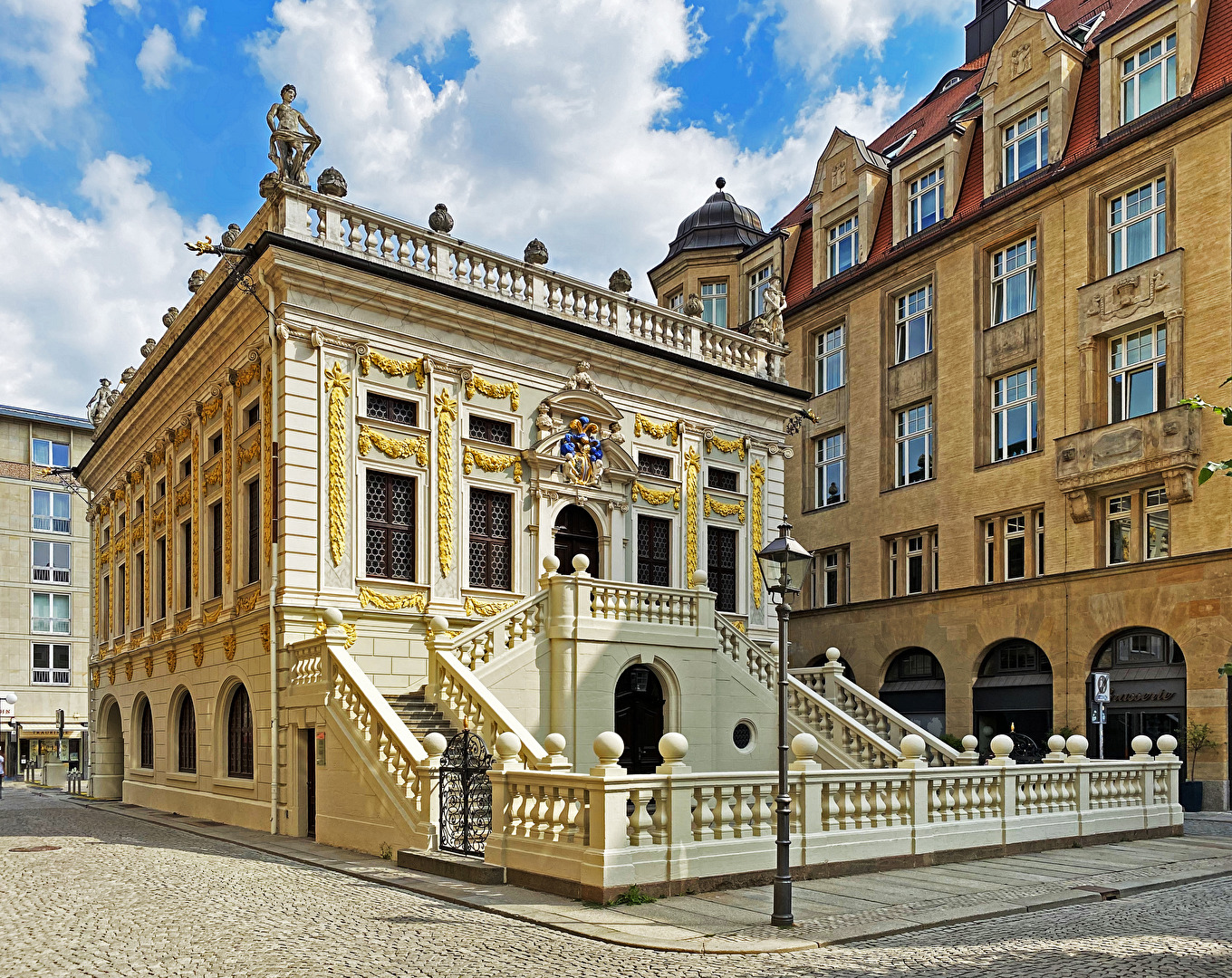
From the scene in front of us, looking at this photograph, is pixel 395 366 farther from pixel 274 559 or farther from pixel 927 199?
pixel 927 199

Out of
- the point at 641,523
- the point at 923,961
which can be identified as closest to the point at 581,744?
the point at 641,523

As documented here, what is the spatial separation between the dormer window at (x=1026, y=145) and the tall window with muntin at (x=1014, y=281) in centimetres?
201

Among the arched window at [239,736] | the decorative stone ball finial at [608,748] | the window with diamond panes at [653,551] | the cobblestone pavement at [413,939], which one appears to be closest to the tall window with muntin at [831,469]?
the window with diamond panes at [653,551]

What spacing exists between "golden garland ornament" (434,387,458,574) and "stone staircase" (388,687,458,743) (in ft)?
11.5

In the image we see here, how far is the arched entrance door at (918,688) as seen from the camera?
113ft

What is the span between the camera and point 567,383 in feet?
80.7

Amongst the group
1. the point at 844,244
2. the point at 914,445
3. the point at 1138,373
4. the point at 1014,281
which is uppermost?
the point at 844,244

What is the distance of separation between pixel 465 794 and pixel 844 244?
2930 cm

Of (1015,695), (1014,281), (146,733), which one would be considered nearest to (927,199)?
(1014,281)

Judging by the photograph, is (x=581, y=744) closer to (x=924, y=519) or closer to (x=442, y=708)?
(x=442, y=708)

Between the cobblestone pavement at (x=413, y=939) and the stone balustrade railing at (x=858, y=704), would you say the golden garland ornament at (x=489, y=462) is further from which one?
the cobblestone pavement at (x=413, y=939)

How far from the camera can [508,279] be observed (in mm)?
23828

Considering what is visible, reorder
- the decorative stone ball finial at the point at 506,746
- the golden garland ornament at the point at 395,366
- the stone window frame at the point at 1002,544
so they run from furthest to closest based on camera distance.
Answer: the stone window frame at the point at 1002,544 < the golden garland ornament at the point at 395,366 < the decorative stone ball finial at the point at 506,746

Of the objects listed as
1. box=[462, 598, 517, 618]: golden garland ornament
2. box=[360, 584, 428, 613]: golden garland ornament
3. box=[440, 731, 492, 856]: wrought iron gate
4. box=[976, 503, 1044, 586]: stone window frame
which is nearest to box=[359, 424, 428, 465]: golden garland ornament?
box=[360, 584, 428, 613]: golden garland ornament
